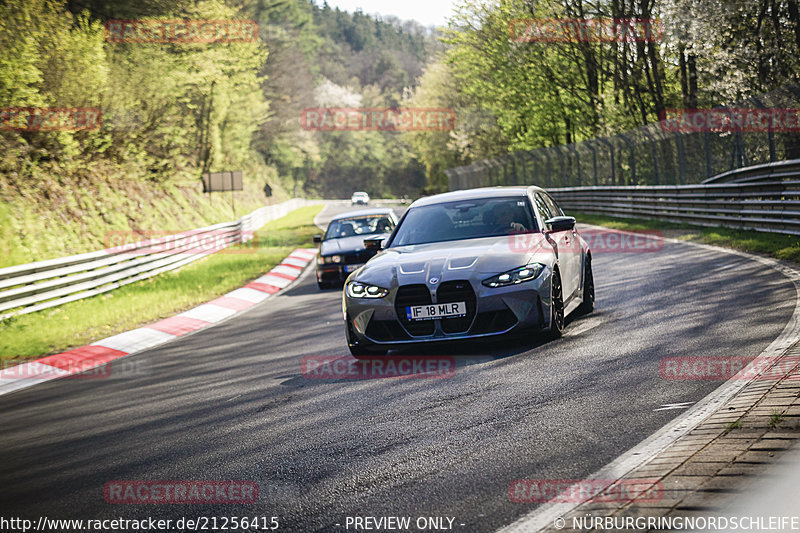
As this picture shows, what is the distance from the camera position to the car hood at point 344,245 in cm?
1711

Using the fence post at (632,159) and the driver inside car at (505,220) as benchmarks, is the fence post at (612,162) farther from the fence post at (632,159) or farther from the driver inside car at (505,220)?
the driver inside car at (505,220)

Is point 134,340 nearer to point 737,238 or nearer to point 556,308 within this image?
point 556,308

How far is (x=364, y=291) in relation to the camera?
796 centimetres

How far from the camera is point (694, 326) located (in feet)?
27.2

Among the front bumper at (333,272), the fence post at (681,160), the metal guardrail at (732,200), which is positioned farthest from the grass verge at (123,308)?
the fence post at (681,160)

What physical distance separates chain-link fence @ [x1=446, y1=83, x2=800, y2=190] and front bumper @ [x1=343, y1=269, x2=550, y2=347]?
993cm

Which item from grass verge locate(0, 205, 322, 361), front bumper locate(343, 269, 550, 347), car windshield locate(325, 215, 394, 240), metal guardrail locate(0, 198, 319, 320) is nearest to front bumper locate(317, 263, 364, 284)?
car windshield locate(325, 215, 394, 240)

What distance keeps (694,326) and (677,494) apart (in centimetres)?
491

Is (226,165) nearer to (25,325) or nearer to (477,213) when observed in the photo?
(25,325)

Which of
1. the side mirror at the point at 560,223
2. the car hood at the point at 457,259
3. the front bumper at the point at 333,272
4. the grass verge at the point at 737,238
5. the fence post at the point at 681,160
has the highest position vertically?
the fence post at the point at 681,160

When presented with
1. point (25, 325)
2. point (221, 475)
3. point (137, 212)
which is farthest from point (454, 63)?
point (221, 475)

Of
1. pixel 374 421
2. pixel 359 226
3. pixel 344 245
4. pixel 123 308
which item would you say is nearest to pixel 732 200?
pixel 359 226

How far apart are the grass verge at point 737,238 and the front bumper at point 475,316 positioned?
6539 mm

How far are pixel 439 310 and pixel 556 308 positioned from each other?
49.7 inches
